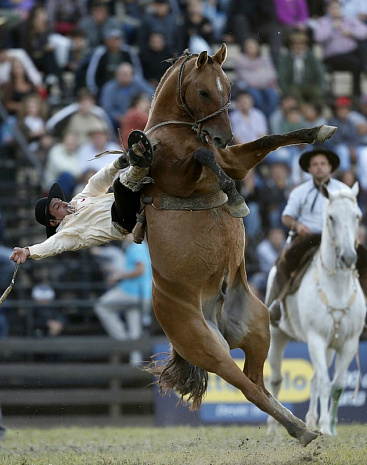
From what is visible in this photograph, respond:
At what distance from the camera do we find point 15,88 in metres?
14.7

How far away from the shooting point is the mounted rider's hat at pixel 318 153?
387 inches

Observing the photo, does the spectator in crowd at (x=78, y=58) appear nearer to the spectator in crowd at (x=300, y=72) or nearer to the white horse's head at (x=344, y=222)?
the spectator in crowd at (x=300, y=72)

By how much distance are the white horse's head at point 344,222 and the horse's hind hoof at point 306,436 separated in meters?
2.81

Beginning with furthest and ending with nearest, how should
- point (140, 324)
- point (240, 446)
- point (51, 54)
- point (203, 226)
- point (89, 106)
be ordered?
1. point (51, 54)
2. point (89, 106)
3. point (140, 324)
4. point (240, 446)
5. point (203, 226)

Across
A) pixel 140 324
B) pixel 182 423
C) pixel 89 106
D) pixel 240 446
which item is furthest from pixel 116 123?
pixel 240 446

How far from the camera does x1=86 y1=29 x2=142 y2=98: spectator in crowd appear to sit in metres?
14.9

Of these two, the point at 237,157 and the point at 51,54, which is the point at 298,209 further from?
the point at 51,54

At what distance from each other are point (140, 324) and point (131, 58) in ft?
13.9

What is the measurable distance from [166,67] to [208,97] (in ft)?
27.4

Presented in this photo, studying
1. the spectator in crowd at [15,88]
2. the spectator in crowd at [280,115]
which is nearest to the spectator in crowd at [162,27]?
the spectator in crowd at [280,115]

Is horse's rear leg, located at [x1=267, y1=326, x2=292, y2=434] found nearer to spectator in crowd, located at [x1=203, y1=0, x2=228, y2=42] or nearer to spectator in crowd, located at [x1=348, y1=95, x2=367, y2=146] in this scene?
spectator in crowd, located at [x1=348, y1=95, x2=367, y2=146]

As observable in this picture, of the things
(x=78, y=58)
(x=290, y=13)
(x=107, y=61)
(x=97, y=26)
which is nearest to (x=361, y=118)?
(x=290, y=13)

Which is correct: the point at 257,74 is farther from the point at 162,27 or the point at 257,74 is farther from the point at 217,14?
the point at 162,27

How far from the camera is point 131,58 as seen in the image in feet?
49.3
